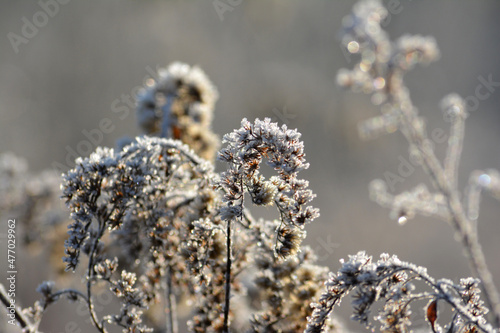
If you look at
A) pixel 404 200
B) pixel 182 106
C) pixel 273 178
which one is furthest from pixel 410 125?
pixel 182 106

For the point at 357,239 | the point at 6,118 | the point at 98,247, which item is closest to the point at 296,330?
the point at 98,247

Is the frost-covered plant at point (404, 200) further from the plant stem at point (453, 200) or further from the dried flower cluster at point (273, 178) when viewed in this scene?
the dried flower cluster at point (273, 178)

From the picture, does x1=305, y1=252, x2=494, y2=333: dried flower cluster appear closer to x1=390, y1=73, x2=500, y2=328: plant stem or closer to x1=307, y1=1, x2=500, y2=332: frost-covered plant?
x1=307, y1=1, x2=500, y2=332: frost-covered plant

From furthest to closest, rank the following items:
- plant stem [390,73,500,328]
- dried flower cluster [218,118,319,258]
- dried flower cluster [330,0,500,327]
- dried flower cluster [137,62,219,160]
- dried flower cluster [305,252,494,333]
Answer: dried flower cluster [137,62,219,160] < dried flower cluster [330,0,500,327] < plant stem [390,73,500,328] < dried flower cluster [218,118,319,258] < dried flower cluster [305,252,494,333]


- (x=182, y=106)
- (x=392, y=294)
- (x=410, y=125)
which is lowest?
(x=392, y=294)

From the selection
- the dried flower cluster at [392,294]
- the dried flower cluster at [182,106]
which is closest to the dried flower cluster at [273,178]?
the dried flower cluster at [392,294]

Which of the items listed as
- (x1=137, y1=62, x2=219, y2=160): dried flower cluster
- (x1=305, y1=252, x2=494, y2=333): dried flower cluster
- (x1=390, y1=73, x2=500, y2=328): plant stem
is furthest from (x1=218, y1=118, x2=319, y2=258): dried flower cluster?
(x1=137, y1=62, x2=219, y2=160): dried flower cluster

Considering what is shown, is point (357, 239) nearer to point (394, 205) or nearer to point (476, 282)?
point (394, 205)

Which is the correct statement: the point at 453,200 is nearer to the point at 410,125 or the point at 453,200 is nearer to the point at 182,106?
the point at 410,125

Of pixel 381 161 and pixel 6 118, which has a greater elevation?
pixel 6 118

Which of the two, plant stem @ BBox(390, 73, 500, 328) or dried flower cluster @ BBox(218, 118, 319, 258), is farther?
plant stem @ BBox(390, 73, 500, 328)

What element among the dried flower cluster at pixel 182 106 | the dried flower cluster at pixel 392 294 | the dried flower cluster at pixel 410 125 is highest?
the dried flower cluster at pixel 182 106
